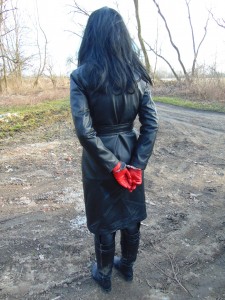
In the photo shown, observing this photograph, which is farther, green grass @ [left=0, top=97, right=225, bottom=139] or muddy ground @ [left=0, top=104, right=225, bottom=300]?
green grass @ [left=0, top=97, right=225, bottom=139]

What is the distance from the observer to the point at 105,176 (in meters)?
2.20

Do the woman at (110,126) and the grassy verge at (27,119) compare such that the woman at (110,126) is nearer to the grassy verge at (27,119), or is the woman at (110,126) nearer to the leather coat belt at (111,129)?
the leather coat belt at (111,129)

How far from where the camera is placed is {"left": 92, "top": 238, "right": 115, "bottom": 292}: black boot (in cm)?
245

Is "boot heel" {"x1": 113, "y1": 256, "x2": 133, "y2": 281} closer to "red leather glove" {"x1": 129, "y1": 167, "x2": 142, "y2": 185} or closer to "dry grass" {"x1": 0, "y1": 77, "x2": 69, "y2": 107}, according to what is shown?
"red leather glove" {"x1": 129, "y1": 167, "x2": 142, "y2": 185}

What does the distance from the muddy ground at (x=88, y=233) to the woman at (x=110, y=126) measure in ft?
1.52

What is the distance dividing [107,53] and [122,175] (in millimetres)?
812

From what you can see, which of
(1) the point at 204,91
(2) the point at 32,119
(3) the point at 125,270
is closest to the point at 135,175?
(3) the point at 125,270

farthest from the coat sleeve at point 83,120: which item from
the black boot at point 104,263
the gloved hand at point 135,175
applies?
the black boot at point 104,263

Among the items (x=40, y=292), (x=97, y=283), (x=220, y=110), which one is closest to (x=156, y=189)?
(x=97, y=283)

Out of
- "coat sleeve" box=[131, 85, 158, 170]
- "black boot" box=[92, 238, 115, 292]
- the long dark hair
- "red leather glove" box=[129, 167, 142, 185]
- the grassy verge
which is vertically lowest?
"black boot" box=[92, 238, 115, 292]

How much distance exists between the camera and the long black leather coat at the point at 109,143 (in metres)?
2.01

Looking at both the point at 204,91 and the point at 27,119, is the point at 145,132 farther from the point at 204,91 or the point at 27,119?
the point at 204,91

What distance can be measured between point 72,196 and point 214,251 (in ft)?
6.66

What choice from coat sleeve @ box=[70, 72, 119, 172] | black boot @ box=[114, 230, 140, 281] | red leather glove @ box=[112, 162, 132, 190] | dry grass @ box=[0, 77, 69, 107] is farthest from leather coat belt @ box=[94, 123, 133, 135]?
dry grass @ box=[0, 77, 69, 107]
